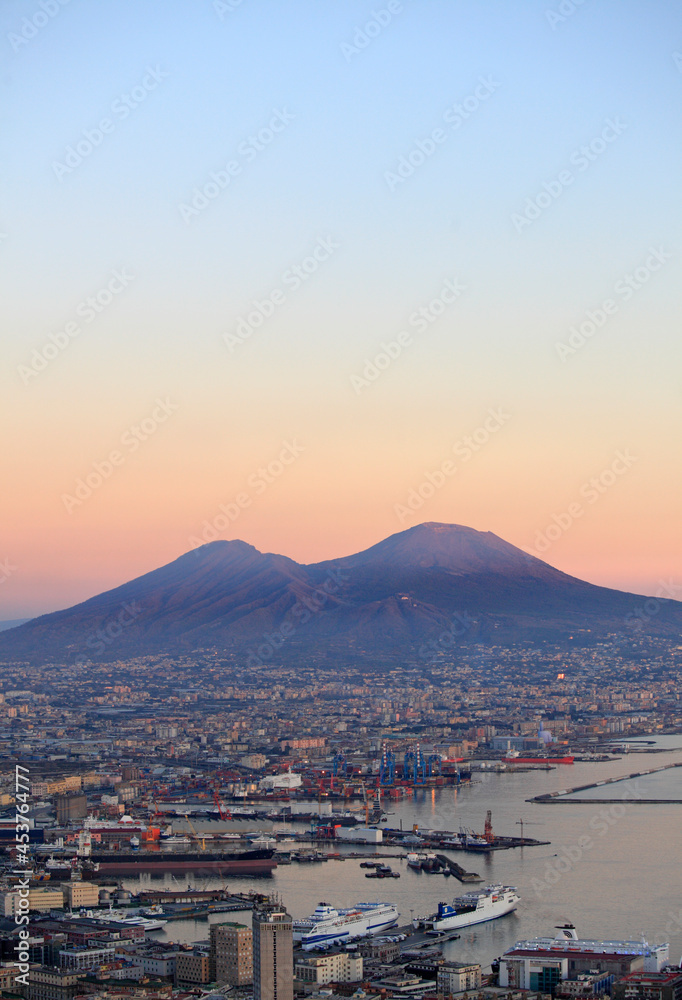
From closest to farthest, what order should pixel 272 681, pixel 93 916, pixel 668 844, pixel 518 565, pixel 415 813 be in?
1. pixel 93 916
2. pixel 668 844
3. pixel 415 813
4. pixel 272 681
5. pixel 518 565

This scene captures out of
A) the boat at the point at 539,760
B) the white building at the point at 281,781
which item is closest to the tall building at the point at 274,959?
the white building at the point at 281,781

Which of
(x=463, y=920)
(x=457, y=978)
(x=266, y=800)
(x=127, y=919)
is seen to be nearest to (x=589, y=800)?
(x=266, y=800)

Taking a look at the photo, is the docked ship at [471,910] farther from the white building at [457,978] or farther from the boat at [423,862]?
the boat at [423,862]

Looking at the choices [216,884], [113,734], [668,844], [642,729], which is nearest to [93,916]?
[216,884]

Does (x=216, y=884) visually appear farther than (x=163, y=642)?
No

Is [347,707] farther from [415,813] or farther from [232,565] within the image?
[232,565]

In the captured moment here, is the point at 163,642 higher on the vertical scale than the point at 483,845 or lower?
higher
